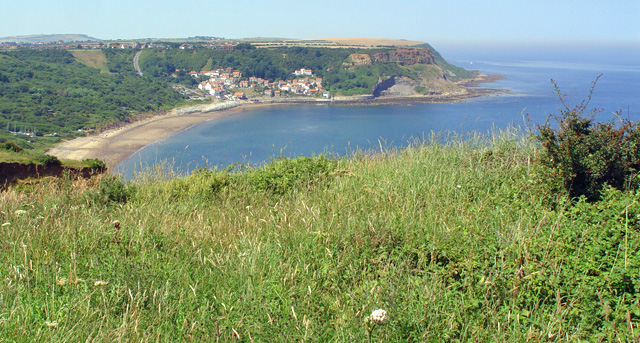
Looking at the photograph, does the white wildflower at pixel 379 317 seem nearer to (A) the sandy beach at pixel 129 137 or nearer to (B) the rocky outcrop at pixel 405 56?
(A) the sandy beach at pixel 129 137

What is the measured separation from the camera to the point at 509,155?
13.4 ft

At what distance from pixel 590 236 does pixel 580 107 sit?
4.90 ft

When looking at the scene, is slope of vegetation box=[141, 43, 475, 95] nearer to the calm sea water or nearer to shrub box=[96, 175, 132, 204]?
the calm sea water

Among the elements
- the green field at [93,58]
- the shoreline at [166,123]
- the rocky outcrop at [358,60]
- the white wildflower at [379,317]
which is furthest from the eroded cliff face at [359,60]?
the white wildflower at [379,317]

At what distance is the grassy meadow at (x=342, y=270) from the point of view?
177 centimetres

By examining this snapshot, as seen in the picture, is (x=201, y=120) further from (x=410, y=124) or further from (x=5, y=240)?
(x=5, y=240)

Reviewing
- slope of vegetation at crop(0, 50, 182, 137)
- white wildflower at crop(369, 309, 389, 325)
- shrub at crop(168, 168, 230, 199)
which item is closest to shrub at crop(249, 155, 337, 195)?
shrub at crop(168, 168, 230, 199)

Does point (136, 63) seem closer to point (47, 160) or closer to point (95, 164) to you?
point (95, 164)

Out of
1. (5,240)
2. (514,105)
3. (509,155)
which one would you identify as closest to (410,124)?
(514,105)

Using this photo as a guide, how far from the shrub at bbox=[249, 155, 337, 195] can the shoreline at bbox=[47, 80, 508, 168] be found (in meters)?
13.8

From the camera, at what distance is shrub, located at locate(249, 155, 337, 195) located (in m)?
4.11

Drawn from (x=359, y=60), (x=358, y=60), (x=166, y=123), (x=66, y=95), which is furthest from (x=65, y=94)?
(x=359, y=60)

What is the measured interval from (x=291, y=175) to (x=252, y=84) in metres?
66.7

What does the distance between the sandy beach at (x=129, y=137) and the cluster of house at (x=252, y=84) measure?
1127 cm
